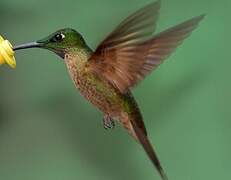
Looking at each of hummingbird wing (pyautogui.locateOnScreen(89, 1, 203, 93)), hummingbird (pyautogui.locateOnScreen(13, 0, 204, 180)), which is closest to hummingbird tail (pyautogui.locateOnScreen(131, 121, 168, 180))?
hummingbird (pyautogui.locateOnScreen(13, 0, 204, 180))

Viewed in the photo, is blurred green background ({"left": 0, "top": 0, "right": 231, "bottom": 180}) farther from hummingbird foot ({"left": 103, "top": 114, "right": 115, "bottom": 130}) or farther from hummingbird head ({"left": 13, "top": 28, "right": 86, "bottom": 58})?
hummingbird head ({"left": 13, "top": 28, "right": 86, "bottom": 58})

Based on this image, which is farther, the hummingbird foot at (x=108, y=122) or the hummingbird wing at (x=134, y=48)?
the hummingbird foot at (x=108, y=122)

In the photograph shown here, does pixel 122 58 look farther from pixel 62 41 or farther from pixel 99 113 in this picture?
pixel 99 113

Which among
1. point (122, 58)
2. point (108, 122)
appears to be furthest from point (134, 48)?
point (108, 122)

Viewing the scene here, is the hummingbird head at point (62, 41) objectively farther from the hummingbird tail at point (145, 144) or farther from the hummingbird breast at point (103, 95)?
the hummingbird tail at point (145, 144)

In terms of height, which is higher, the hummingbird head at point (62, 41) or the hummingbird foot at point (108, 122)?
the hummingbird head at point (62, 41)

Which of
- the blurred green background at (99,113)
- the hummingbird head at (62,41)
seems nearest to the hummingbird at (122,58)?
the hummingbird head at (62,41)

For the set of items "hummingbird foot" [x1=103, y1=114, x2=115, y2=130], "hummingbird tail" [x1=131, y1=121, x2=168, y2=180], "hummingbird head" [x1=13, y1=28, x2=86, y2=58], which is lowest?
"hummingbird tail" [x1=131, y1=121, x2=168, y2=180]
